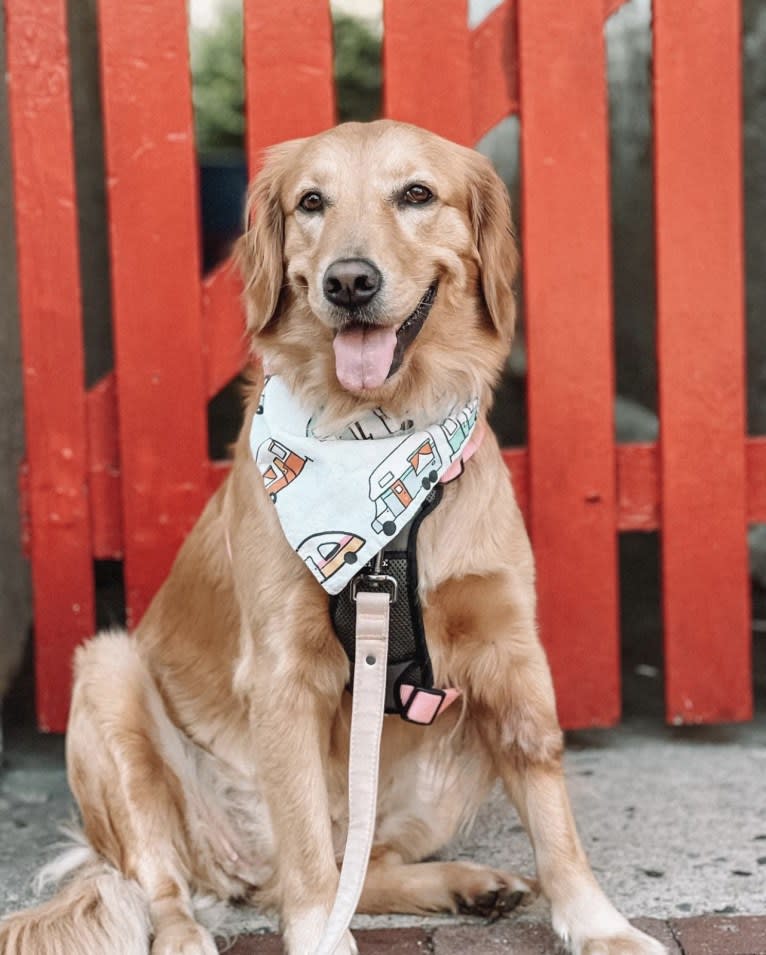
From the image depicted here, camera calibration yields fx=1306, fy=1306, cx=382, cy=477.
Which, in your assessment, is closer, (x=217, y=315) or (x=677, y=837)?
(x=677, y=837)

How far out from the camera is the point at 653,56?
10.3 feet

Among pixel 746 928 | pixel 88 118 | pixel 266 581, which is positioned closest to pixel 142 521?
pixel 266 581

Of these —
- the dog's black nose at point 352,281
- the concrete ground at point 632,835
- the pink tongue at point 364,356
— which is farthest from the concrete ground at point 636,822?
the dog's black nose at point 352,281

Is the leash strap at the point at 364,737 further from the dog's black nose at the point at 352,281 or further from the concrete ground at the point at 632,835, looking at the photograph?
the dog's black nose at the point at 352,281

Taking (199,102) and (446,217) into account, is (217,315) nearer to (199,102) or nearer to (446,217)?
(446,217)

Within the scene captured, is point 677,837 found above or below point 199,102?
Answer: below

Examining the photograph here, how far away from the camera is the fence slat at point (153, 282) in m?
3.03

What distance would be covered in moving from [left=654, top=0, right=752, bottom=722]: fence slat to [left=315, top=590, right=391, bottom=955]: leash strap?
4.08 ft

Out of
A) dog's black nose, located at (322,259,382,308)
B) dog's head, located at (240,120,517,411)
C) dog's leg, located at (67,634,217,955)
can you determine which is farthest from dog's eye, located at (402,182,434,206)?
dog's leg, located at (67,634,217,955)

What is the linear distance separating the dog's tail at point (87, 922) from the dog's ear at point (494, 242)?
1.26 metres

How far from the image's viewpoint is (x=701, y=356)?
10.6 ft

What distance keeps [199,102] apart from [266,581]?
9702 millimetres

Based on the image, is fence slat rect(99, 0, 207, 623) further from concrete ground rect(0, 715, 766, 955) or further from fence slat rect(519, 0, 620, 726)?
fence slat rect(519, 0, 620, 726)

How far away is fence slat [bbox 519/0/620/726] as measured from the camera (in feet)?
10.2
